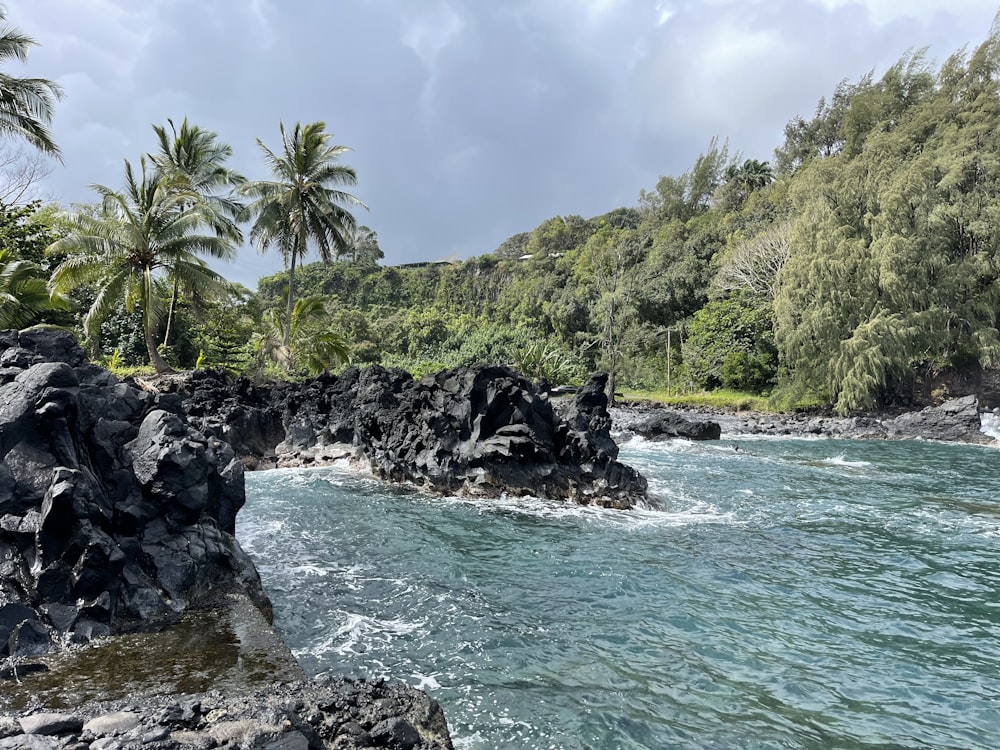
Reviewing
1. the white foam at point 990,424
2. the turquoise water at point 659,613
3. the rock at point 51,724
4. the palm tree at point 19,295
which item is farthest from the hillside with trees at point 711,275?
the rock at point 51,724

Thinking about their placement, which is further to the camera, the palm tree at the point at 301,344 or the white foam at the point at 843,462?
the palm tree at the point at 301,344

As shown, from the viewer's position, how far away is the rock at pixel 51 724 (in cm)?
290

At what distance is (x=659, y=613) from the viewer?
710 centimetres

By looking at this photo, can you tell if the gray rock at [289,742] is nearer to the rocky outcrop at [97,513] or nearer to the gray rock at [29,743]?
the gray rock at [29,743]

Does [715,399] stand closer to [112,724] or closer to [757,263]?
[757,263]

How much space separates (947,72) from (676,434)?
3670 cm

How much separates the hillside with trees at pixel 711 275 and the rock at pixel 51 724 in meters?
22.6

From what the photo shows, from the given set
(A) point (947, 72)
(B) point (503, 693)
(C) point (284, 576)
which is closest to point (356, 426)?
(C) point (284, 576)

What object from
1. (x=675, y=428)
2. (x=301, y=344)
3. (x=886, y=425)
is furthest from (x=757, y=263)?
(x=301, y=344)

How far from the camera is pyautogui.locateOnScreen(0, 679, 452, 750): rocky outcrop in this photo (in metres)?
2.90

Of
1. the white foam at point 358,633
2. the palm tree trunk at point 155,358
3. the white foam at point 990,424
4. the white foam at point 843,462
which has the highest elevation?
the palm tree trunk at point 155,358

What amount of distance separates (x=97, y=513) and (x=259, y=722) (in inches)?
148

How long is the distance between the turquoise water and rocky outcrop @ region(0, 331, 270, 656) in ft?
4.47

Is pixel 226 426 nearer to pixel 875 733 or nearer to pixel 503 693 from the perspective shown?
pixel 503 693
